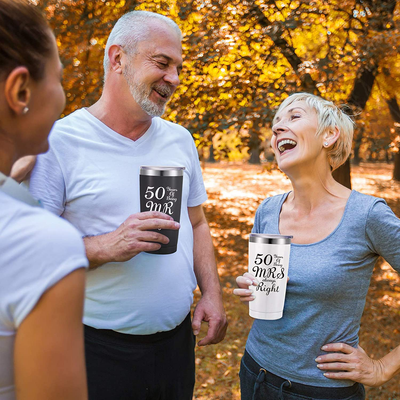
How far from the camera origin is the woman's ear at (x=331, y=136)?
6.91ft

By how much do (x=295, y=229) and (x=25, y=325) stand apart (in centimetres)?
148

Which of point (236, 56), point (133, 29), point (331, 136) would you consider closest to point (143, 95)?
point (133, 29)

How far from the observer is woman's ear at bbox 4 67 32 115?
2.79 ft

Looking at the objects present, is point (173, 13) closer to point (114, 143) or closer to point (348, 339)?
point (114, 143)

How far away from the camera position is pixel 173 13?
7148 millimetres

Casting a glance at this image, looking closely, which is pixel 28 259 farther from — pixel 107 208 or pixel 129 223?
pixel 107 208

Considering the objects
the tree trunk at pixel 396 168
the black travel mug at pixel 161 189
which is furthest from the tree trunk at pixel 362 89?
the tree trunk at pixel 396 168

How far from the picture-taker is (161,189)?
169 cm

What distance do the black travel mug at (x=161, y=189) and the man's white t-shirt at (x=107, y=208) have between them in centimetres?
29

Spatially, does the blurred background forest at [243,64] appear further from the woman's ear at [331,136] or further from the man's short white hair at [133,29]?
the man's short white hair at [133,29]

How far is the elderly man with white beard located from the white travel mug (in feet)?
1.16

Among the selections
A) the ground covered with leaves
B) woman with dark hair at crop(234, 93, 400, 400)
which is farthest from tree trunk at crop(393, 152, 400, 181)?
woman with dark hair at crop(234, 93, 400, 400)

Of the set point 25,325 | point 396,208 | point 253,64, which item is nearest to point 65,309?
point 25,325

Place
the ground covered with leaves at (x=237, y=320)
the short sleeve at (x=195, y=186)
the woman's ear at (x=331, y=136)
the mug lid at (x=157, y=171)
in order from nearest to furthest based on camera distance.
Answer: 1. the mug lid at (x=157, y=171)
2. the woman's ear at (x=331, y=136)
3. the short sleeve at (x=195, y=186)
4. the ground covered with leaves at (x=237, y=320)
